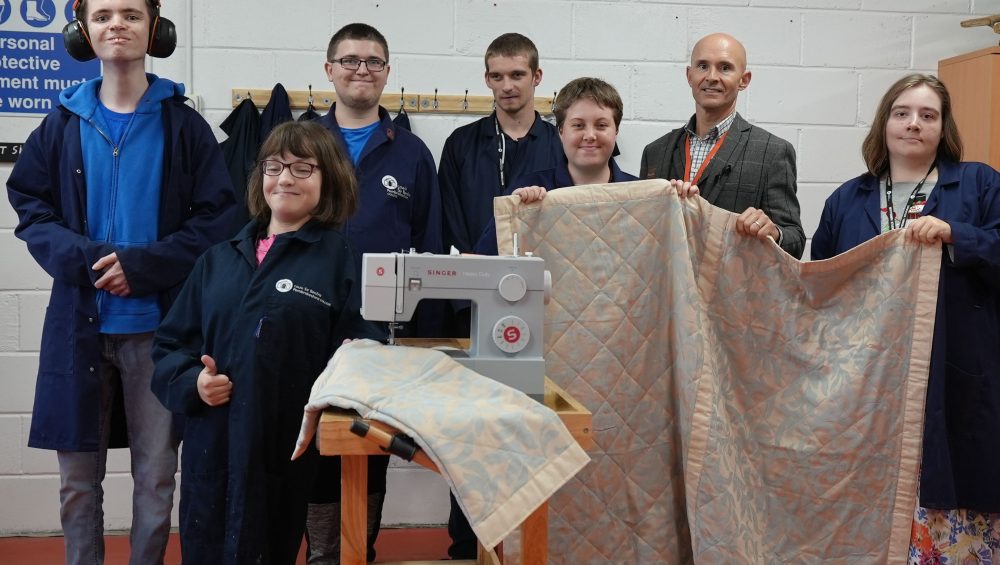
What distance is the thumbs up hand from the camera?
6.65ft

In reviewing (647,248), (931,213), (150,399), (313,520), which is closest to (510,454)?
(647,248)

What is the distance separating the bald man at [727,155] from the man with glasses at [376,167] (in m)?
0.75

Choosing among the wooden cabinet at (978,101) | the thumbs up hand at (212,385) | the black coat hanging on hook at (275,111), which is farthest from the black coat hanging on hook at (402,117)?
the wooden cabinet at (978,101)

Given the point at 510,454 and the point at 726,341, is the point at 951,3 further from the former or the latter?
the point at 510,454

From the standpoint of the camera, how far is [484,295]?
184cm

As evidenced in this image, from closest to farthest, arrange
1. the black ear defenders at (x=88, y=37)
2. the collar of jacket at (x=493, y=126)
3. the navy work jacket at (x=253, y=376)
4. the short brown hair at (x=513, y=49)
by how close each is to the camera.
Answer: the navy work jacket at (x=253, y=376) → the black ear defenders at (x=88, y=37) → the short brown hair at (x=513, y=49) → the collar of jacket at (x=493, y=126)

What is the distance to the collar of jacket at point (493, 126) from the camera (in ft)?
10.6

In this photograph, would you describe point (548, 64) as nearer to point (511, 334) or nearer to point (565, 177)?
point (565, 177)

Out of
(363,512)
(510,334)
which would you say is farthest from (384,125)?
(363,512)

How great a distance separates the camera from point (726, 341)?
93.0 inches

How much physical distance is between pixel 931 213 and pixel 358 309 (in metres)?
1.58

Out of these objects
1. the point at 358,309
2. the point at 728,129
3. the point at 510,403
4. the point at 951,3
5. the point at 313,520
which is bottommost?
the point at 313,520

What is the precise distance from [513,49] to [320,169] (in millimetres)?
1143

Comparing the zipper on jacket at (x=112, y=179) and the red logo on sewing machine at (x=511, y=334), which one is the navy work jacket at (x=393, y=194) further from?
the red logo on sewing machine at (x=511, y=334)
